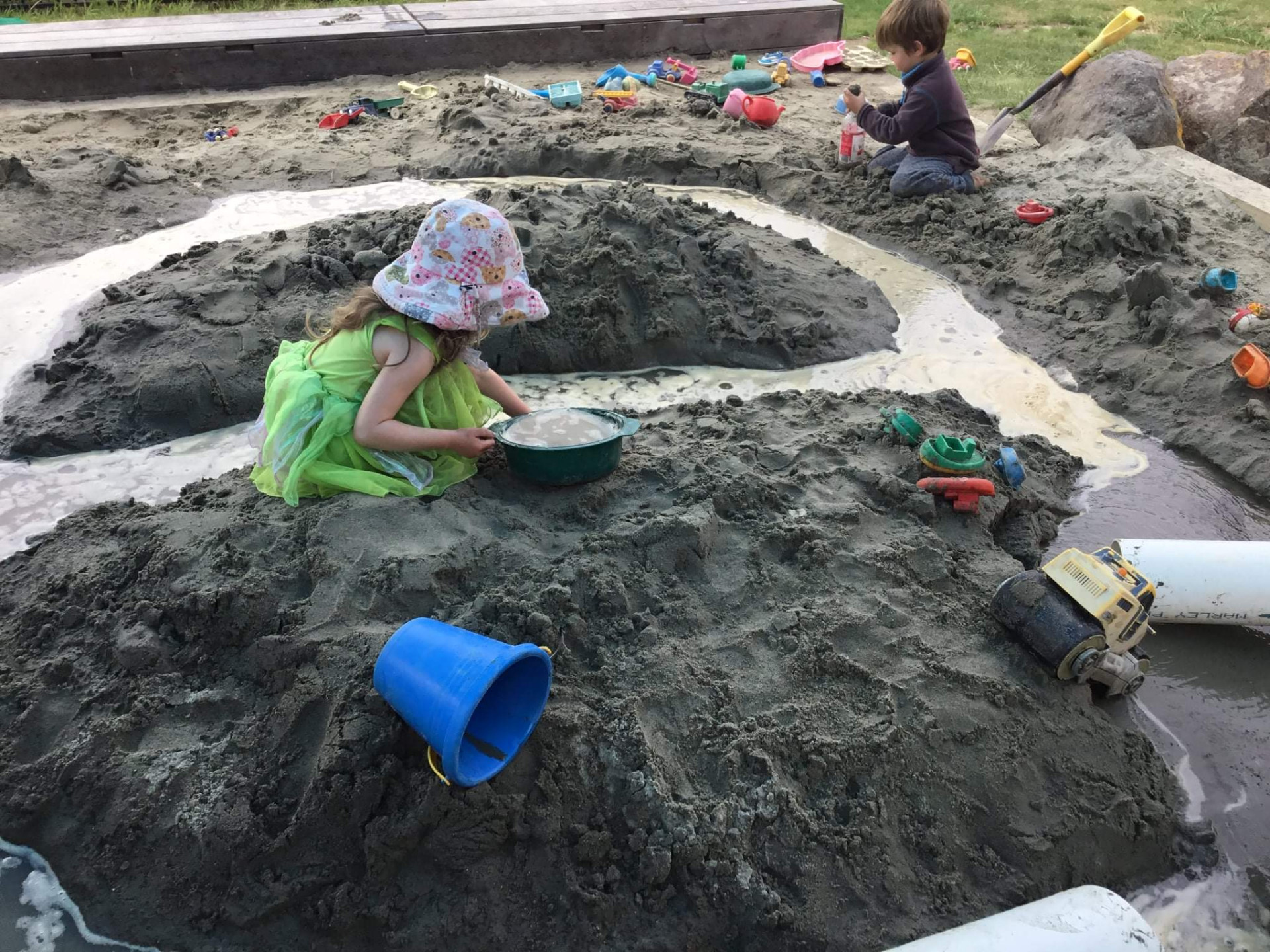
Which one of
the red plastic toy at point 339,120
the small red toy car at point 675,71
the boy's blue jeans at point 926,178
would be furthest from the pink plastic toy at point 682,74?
the boy's blue jeans at point 926,178

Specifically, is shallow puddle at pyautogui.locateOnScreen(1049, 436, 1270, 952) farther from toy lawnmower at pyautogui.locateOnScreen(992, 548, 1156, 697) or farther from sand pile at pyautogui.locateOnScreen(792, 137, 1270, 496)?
sand pile at pyautogui.locateOnScreen(792, 137, 1270, 496)

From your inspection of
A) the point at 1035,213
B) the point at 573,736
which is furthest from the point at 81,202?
the point at 1035,213

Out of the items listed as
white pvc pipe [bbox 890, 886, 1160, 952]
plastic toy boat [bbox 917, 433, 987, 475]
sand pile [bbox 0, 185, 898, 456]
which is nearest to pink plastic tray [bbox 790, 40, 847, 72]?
sand pile [bbox 0, 185, 898, 456]

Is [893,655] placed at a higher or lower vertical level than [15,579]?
higher

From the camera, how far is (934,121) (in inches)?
224

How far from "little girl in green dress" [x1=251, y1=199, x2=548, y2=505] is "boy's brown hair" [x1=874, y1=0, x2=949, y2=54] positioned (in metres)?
3.98

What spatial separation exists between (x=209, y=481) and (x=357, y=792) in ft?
4.99

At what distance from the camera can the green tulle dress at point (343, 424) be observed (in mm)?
2691

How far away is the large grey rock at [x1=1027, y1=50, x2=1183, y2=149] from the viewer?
6.65 m

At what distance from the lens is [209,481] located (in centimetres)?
312

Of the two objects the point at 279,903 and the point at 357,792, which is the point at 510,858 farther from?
the point at 279,903

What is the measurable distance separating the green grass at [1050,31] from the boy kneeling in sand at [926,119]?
267 cm

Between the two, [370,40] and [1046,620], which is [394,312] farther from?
[370,40]

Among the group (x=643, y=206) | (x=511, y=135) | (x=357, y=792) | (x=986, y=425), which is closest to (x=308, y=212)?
(x=511, y=135)
